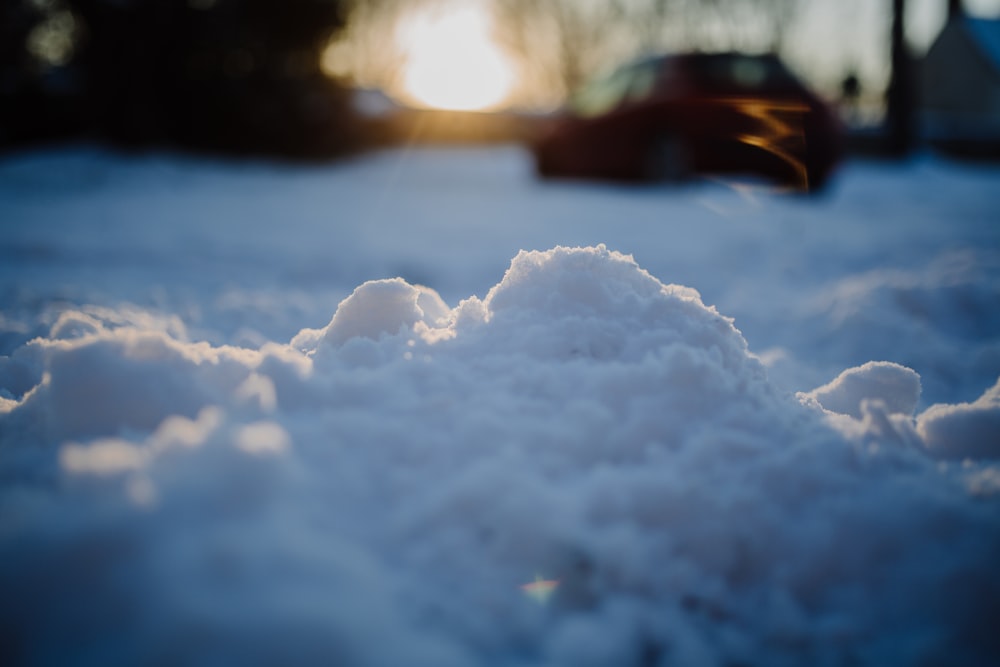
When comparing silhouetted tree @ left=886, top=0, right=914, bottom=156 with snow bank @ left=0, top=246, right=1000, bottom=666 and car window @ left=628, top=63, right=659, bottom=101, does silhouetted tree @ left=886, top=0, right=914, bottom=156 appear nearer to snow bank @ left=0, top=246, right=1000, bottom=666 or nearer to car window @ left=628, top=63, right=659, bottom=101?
car window @ left=628, top=63, right=659, bottom=101

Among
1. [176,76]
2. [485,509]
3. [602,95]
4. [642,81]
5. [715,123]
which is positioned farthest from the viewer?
[176,76]

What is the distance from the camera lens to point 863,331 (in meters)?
2.53

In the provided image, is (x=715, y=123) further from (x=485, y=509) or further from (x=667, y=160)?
(x=485, y=509)

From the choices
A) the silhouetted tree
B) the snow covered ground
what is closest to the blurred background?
the silhouetted tree

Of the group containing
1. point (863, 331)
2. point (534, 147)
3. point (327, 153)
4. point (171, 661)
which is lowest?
point (171, 661)

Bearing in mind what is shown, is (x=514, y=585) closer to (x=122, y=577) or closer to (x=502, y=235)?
(x=122, y=577)

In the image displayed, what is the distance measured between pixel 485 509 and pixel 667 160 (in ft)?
20.2

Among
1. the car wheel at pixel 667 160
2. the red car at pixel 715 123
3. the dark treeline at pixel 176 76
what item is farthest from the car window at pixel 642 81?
the dark treeline at pixel 176 76

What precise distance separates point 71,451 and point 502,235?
3.96 metres

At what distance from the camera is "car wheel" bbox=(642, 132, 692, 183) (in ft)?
21.1

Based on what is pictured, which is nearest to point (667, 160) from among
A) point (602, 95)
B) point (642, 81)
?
point (642, 81)

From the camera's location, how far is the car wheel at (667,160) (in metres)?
6.45

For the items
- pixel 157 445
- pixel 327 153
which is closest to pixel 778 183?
pixel 157 445

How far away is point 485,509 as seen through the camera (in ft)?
3.27
